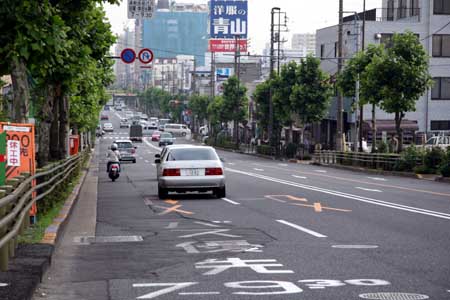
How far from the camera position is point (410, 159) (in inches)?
1770

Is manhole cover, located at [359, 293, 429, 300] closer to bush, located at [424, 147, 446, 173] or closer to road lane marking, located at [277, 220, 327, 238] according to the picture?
road lane marking, located at [277, 220, 327, 238]

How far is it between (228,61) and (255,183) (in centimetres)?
14747

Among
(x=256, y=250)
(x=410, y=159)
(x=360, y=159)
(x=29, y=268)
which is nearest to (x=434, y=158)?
(x=410, y=159)

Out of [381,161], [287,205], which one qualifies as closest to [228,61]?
[381,161]

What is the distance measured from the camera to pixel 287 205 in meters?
22.6

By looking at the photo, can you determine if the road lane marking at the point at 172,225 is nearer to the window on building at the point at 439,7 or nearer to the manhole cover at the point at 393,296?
the manhole cover at the point at 393,296

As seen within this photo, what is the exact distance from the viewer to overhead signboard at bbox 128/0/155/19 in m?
52.1

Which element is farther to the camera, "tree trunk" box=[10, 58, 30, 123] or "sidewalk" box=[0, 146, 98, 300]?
"tree trunk" box=[10, 58, 30, 123]

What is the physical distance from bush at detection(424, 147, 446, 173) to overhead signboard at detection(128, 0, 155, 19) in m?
18.6

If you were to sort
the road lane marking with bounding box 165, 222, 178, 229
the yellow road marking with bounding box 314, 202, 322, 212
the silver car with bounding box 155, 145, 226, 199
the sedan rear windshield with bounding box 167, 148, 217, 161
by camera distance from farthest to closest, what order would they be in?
1. the sedan rear windshield with bounding box 167, 148, 217, 161
2. the silver car with bounding box 155, 145, 226, 199
3. the yellow road marking with bounding box 314, 202, 322, 212
4. the road lane marking with bounding box 165, 222, 178, 229

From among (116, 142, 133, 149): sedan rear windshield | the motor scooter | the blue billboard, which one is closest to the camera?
the motor scooter

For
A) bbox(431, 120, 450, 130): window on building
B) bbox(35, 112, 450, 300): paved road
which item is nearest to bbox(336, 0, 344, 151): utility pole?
bbox(431, 120, 450, 130): window on building

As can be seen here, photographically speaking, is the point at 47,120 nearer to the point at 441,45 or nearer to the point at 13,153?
the point at 13,153

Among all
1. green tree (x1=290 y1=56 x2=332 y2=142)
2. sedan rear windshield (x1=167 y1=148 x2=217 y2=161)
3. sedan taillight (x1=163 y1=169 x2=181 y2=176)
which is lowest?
sedan taillight (x1=163 y1=169 x2=181 y2=176)
